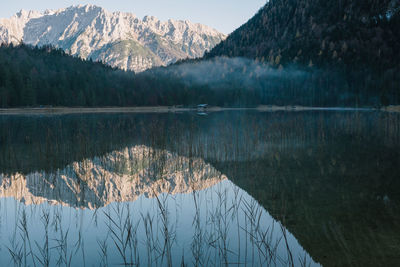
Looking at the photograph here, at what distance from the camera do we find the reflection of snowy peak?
8.95m

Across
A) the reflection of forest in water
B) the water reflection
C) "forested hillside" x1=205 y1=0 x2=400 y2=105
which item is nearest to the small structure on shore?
"forested hillside" x1=205 y1=0 x2=400 y2=105

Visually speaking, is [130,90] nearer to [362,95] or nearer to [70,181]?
[362,95]

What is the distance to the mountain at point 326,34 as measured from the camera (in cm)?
12050

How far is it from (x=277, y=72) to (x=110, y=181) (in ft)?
432

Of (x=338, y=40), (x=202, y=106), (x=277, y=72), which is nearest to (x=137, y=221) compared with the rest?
(x=202, y=106)

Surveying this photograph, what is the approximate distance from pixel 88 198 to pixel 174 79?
139 meters

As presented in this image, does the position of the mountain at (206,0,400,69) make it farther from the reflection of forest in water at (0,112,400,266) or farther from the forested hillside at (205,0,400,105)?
the reflection of forest in water at (0,112,400,266)

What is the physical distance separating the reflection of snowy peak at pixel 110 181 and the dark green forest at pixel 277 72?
282ft

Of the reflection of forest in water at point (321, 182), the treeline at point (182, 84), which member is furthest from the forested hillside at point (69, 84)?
the reflection of forest in water at point (321, 182)

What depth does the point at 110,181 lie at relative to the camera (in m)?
10.6

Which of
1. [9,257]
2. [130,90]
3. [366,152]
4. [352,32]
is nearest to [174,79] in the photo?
[130,90]

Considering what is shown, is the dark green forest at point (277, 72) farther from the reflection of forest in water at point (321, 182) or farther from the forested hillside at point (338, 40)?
the reflection of forest in water at point (321, 182)

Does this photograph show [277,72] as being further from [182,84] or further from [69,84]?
[69,84]

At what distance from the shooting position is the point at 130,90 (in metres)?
124
